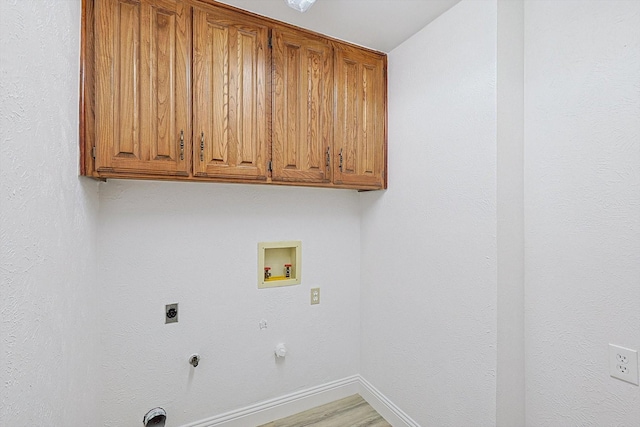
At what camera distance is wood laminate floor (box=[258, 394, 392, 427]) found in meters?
1.95

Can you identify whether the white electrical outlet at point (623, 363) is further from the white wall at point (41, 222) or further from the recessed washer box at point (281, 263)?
the white wall at point (41, 222)

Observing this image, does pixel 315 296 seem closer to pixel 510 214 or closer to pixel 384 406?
pixel 384 406

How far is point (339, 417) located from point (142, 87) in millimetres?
2212

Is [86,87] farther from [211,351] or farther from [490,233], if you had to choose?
[490,233]

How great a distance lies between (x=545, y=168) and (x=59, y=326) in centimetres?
196

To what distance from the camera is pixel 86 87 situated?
1.28 metres

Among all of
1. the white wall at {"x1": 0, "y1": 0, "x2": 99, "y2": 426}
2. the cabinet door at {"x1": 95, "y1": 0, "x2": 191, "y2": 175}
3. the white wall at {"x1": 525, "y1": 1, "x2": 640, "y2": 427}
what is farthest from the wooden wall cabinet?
the white wall at {"x1": 525, "y1": 1, "x2": 640, "y2": 427}

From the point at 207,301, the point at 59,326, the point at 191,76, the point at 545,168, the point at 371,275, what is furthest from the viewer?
the point at 371,275

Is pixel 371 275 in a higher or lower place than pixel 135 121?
lower

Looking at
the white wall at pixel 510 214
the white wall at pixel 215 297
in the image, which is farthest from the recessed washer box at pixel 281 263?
the white wall at pixel 510 214

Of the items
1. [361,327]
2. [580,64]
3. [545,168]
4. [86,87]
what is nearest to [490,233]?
[545,168]

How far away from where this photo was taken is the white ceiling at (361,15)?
1542 millimetres

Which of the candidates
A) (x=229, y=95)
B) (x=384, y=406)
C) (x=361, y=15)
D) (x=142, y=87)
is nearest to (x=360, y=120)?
(x=361, y=15)

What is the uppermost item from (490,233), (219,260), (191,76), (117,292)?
(191,76)
